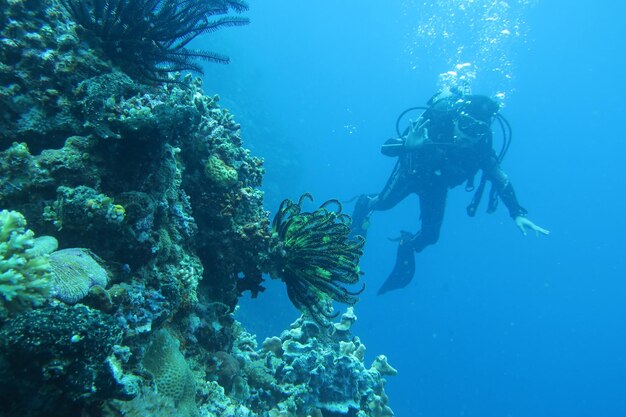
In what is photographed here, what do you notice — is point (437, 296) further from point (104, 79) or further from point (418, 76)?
point (104, 79)

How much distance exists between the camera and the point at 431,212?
13188 mm

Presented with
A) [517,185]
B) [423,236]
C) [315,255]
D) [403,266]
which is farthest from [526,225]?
[517,185]

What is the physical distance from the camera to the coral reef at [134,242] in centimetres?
Answer: 210

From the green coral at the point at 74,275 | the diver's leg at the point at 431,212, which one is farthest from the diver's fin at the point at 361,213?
the green coral at the point at 74,275

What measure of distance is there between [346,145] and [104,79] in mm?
145638

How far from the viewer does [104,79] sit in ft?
11.5

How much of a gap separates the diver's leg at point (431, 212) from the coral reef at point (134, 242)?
8.31 m

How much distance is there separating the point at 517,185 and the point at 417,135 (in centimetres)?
14166

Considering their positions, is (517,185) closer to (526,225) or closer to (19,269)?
(526,225)

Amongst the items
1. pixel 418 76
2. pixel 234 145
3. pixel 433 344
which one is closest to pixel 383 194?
pixel 234 145

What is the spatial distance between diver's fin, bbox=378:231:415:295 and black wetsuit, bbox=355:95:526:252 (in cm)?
63

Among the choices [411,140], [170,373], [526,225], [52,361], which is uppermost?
[411,140]

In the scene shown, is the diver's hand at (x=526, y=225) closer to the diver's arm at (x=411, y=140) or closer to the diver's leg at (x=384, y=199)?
the diver's arm at (x=411, y=140)

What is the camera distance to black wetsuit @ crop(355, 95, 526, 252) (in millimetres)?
11234
